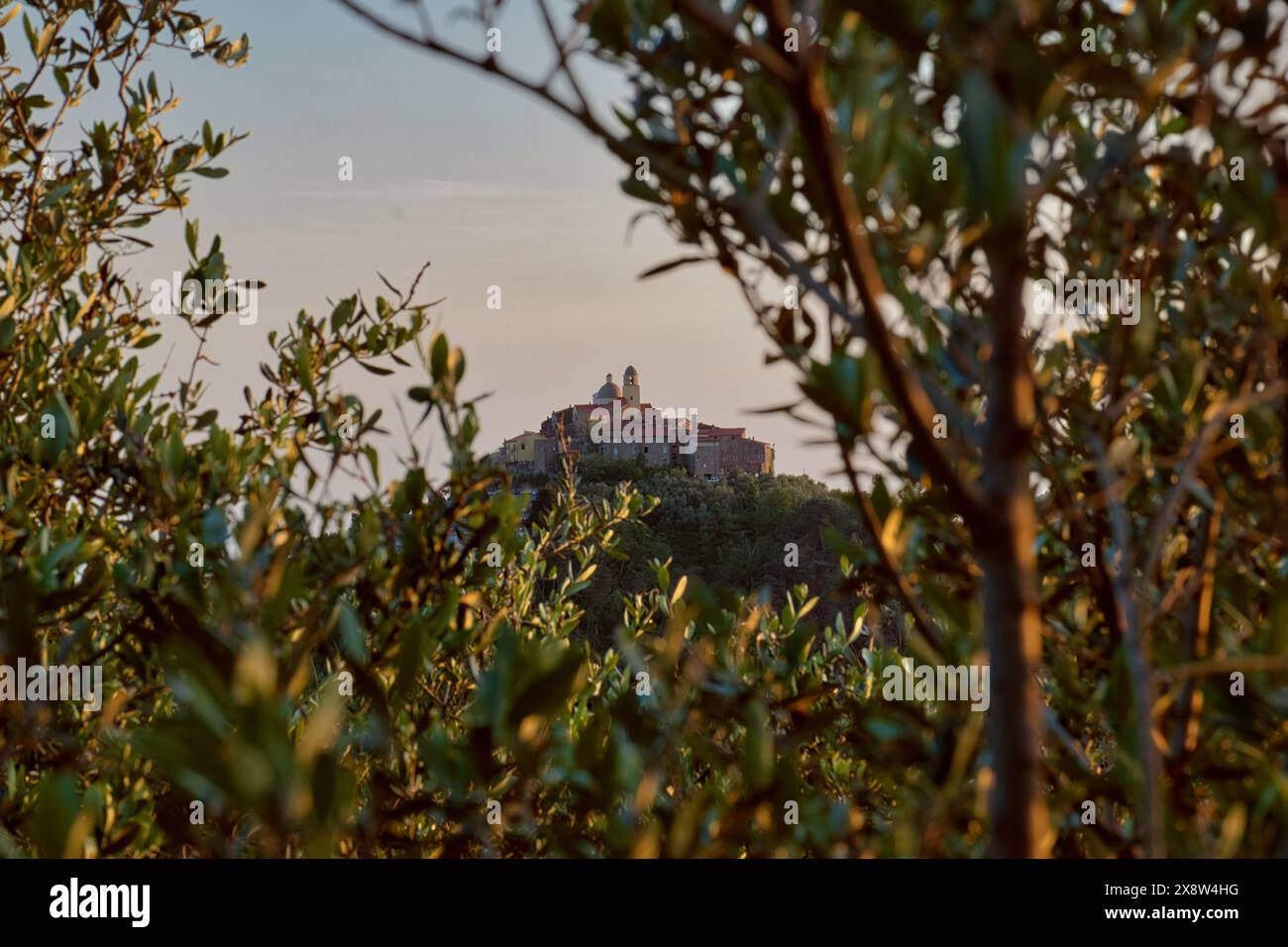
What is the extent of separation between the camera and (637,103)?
75.6 inches

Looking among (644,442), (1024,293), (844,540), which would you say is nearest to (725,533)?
(644,442)

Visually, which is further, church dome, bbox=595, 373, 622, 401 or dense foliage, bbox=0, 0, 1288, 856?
church dome, bbox=595, 373, 622, 401

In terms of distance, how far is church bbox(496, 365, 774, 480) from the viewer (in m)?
40.5

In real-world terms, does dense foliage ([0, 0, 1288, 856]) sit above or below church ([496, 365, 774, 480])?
below

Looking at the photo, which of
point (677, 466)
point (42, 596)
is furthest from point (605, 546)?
point (677, 466)

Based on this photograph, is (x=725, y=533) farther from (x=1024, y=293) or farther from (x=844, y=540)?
(x=1024, y=293)

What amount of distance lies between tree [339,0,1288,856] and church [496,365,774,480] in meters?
31.4

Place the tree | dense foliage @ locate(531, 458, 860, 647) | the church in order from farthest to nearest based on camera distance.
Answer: the church < dense foliage @ locate(531, 458, 860, 647) < the tree

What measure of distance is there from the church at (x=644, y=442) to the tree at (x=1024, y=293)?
3137cm

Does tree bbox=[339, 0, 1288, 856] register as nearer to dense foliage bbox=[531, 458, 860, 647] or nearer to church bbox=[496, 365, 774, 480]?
dense foliage bbox=[531, 458, 860, 647]

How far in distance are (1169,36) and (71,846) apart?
1.95m

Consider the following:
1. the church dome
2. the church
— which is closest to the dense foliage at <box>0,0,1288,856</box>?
the church

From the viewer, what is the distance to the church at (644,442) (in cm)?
4047
